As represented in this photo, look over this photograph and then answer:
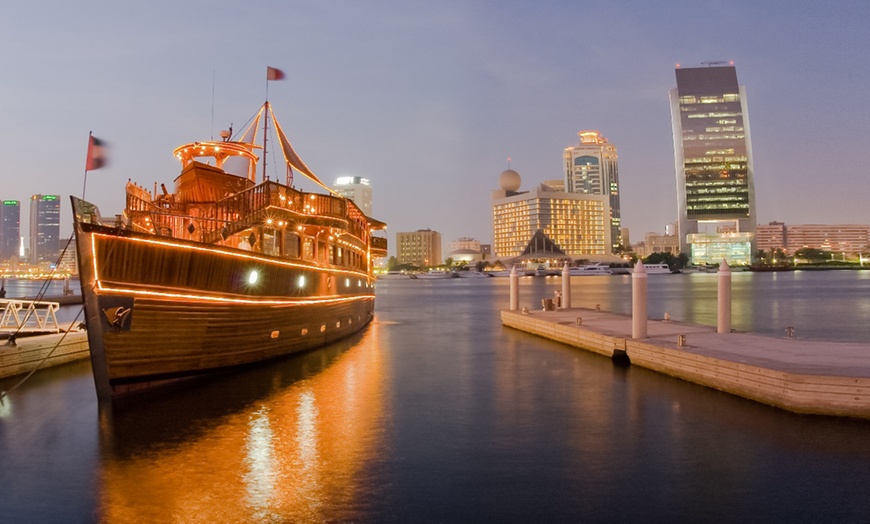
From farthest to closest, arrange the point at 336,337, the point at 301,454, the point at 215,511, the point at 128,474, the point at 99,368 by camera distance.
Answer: the point at 336,337, the point at 99,368, the point at 301,454, the point at 128,474, the point at 215,511

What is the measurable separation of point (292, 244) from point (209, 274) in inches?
316

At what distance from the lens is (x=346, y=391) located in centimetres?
1908

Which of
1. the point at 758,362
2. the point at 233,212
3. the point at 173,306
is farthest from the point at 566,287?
the point at 173,306

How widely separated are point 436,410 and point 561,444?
438cm

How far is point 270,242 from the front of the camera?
2498 cm

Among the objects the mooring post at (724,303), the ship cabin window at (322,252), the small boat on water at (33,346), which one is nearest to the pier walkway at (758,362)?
the mooring post at (724,303)

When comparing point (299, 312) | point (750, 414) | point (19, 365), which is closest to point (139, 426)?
point (19, 365)

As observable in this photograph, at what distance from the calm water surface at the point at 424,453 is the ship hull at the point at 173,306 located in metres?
0.92

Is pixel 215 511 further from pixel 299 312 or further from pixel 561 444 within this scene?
pixel 299 312

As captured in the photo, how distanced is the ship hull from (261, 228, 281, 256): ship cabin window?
6.22 feet

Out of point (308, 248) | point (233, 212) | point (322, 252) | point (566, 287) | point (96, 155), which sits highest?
point (96, 155)

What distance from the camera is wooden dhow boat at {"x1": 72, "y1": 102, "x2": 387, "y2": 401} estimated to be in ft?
49.3

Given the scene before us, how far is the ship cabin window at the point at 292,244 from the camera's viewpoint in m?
25.0

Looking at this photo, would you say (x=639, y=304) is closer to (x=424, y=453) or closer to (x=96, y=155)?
(x=424, y=453)
